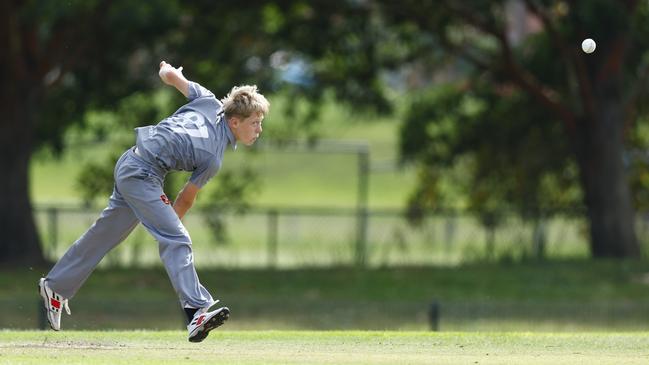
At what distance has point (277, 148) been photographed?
81.4ft

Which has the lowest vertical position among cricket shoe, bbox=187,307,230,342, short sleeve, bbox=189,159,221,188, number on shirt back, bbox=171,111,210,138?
cricket shoe, bbox=187,307,230,342

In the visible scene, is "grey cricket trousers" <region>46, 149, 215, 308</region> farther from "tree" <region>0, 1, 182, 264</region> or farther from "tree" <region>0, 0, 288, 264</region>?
"tree" <region>0, 1, 182, 264</region>

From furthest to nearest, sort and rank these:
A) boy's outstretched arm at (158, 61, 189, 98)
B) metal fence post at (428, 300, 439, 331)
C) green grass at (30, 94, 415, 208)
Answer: green grass at (30, 94, 415, 208) → metal fence post at (428, 300, 439, 331) → boy's outstretched arm at (158, 61, 189, 98)

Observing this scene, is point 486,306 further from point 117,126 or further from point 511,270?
point 117,126

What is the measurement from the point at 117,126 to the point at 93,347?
15366mm

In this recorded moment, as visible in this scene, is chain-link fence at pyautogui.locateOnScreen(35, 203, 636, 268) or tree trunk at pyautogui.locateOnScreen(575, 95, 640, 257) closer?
chain-link fence at pyautogui.locateOnScreen(35, 203, 636, 268)

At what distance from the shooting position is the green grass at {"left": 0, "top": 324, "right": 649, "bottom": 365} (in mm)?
8938

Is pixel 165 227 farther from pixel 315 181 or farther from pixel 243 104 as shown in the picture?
pixel 315 181

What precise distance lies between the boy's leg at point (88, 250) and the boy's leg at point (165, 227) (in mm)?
396

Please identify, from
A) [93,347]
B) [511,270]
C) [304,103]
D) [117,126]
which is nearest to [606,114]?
[511,270]

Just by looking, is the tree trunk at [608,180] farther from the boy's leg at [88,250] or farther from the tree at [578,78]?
the boy's leg at [88,250]

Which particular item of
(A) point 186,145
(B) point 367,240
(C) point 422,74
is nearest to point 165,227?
(A) point 186,145

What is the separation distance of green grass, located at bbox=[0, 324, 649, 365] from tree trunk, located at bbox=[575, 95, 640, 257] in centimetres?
1348

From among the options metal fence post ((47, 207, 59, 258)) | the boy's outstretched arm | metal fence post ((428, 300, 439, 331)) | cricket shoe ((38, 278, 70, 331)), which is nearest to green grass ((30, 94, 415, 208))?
metal fence post ((47, 207, 59, 258))
